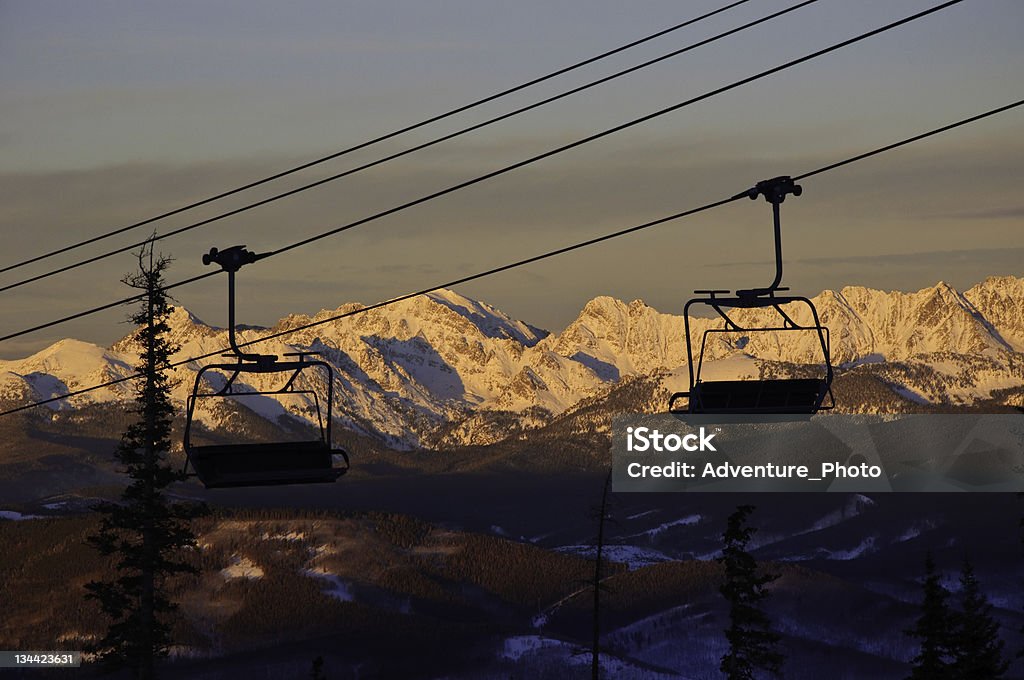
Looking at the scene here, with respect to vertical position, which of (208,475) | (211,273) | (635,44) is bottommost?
(208,475)

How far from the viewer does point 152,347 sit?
8488 cm

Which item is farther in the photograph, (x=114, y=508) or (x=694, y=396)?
(x=114, y=508)

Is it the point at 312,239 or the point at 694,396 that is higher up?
the point at 312,239

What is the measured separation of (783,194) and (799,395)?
3.71 meters

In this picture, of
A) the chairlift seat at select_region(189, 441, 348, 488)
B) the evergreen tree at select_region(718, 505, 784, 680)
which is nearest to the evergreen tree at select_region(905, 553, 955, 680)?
the evergreen tree at select_region(718, 505, 784, 680)

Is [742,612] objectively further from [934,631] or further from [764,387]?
[764,387]

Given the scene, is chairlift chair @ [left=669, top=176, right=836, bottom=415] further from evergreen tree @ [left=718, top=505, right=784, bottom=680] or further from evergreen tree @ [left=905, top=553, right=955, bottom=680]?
evergreen tree @ [left=718, top=505, right=784, bottom=680]

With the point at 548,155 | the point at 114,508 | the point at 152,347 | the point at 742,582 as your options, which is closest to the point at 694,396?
the point at 548,155

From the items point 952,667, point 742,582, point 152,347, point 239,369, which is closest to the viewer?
point 239,369

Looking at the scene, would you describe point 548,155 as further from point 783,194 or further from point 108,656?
point 108,656

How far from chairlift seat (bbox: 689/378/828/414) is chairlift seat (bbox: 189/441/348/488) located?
21.8 ft

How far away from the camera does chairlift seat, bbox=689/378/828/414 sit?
32031 mm

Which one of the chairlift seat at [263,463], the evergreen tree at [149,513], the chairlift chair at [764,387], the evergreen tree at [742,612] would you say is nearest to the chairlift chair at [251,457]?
the chairlift seat at [263,463]

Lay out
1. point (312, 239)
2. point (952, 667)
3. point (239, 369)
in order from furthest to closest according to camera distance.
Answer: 1. point (952, 667)
2. point (312, 239)
3. point (239, 369)
